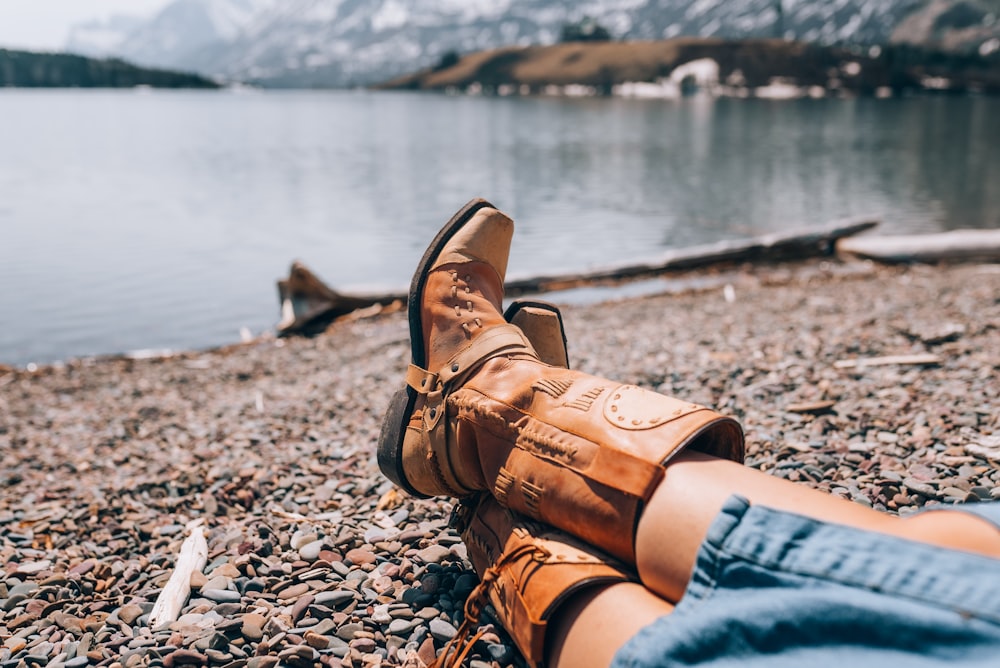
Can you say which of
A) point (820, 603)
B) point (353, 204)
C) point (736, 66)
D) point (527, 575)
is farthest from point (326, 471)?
point (736, 66)

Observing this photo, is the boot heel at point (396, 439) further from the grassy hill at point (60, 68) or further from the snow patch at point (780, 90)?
the grassy hill at point (60, 68)

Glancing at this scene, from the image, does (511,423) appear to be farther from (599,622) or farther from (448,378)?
(599,622)

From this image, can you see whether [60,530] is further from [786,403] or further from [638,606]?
[786,403]

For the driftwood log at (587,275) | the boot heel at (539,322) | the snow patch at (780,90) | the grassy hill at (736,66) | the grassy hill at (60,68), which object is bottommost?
the driftwood log at (587,275)

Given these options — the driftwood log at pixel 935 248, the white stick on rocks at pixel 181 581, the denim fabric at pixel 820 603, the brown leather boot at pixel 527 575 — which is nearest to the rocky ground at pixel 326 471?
the white stick on rocks at pixel 181 581

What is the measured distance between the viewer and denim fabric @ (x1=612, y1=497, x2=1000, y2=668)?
1.60 meters

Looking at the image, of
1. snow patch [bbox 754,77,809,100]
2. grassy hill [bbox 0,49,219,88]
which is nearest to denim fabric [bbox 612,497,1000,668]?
snow patch [bbox 754,77,809,100]

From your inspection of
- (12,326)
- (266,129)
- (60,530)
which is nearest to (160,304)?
(12,326)

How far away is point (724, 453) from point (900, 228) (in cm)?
2254

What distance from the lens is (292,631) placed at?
9.61 feet

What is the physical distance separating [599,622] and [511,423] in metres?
0.90

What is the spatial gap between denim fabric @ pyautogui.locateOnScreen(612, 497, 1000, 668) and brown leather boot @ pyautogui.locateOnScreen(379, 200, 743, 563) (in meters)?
0.44

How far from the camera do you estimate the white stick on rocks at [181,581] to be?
10.3 feet

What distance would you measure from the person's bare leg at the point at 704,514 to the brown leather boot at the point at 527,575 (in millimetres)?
178
